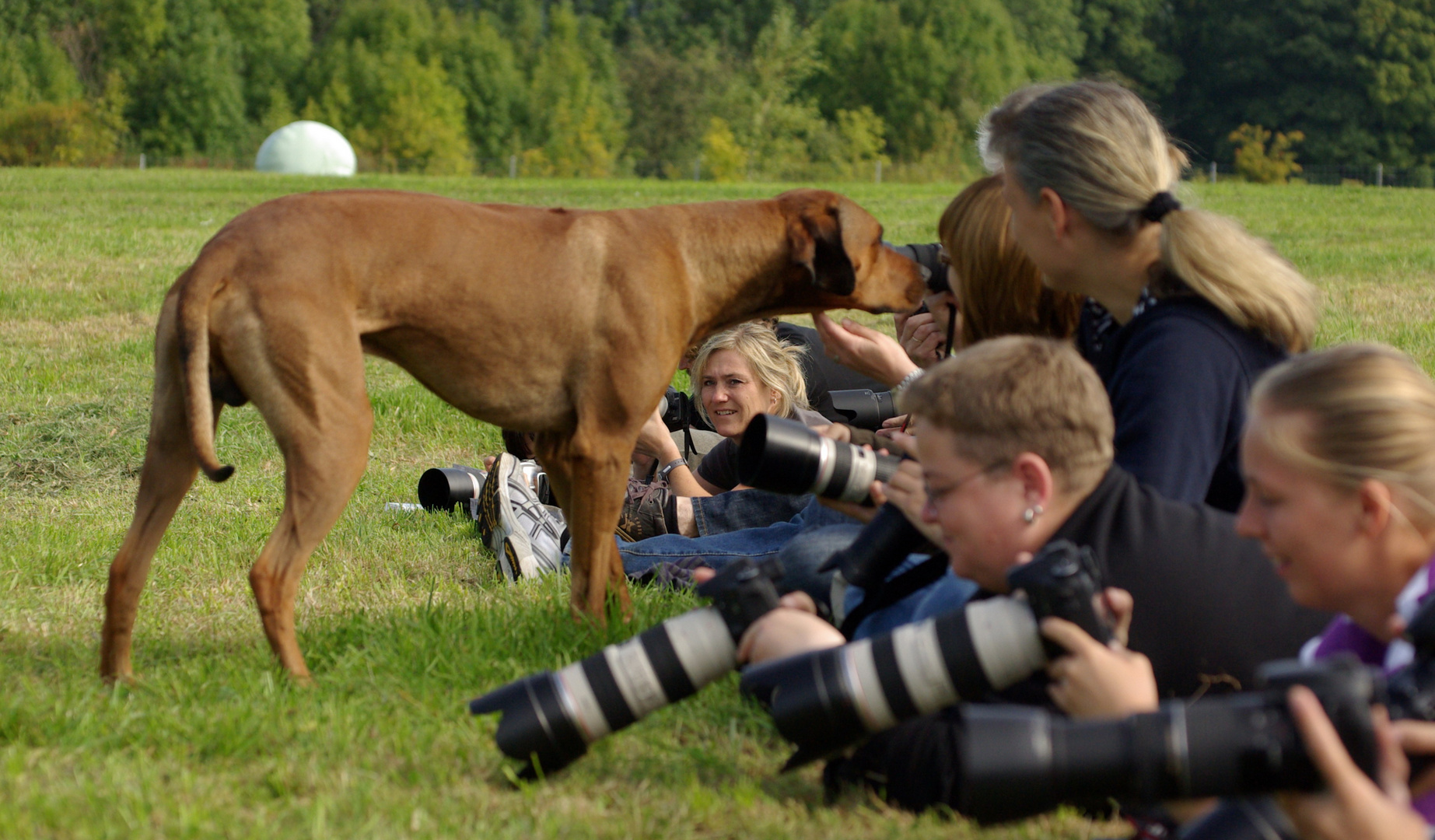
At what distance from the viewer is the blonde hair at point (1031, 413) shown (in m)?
2.69

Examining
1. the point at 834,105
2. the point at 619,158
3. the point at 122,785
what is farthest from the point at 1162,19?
the point at 122,785

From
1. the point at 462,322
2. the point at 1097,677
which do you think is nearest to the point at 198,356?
the point at 462,322

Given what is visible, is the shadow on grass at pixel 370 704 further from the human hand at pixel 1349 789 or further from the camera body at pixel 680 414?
the camera body at pixel 680 414

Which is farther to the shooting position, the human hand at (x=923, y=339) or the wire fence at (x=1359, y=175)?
the wire fence at (x=1359, y=175)

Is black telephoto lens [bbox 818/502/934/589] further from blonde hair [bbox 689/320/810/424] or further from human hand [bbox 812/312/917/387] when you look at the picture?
blonde hair [bbox 689/320/810/424]

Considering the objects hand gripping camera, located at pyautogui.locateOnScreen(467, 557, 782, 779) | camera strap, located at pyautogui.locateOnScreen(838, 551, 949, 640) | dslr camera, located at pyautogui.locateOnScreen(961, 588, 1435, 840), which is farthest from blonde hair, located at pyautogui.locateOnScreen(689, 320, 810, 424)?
dslr camera, located at pyautogui.locateOnScreen(961, 588, 1435, 840)

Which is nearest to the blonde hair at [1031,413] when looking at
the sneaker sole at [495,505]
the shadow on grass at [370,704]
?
the shadow on grass at [370,704]

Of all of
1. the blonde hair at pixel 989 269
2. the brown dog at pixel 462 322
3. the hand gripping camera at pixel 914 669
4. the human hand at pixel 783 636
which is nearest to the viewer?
the hand gripping camera at pixel 914 669

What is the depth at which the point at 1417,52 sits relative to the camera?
7225 centimetres

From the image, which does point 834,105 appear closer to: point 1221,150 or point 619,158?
point 619,158

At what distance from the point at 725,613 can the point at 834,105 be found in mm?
76568

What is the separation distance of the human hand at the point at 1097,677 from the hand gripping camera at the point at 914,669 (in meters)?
0.04

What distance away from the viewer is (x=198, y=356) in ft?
12.0

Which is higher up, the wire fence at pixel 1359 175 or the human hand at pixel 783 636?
the human hand at pixel 783 636
